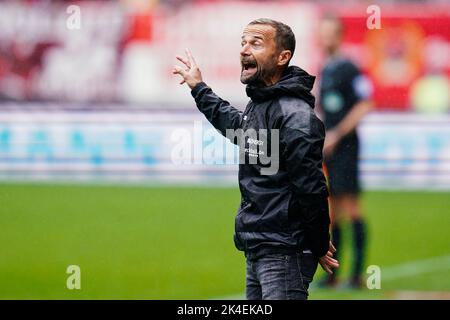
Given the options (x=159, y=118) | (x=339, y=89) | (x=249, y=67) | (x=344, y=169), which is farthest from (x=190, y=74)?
(x=159, y=118)

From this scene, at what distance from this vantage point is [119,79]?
17.9m

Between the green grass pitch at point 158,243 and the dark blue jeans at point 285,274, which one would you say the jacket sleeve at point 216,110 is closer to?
the dark blue jeans at point 285,274

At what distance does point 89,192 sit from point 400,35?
5520mm

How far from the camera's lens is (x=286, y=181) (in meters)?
5.19

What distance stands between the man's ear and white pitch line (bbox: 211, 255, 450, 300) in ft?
14.0

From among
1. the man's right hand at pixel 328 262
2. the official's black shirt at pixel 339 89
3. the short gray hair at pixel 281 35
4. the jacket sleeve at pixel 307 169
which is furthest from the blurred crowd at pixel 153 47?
the jacket sleeve at pixel 307 169

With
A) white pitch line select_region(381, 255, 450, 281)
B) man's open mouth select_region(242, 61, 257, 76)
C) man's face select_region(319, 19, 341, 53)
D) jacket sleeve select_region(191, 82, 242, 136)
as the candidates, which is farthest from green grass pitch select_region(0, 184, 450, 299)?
man's open mouth select_region(242, 61, 257, 76)

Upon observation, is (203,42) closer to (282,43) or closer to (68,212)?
(68,212)

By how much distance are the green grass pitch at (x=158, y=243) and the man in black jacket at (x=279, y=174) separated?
316 cm

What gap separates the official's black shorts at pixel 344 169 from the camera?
29.0 feet

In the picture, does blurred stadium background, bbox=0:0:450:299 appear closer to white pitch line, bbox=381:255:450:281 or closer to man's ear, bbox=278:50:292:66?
white pitch line, bbox=381:255:450:281

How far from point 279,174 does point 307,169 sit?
175 millimetres
